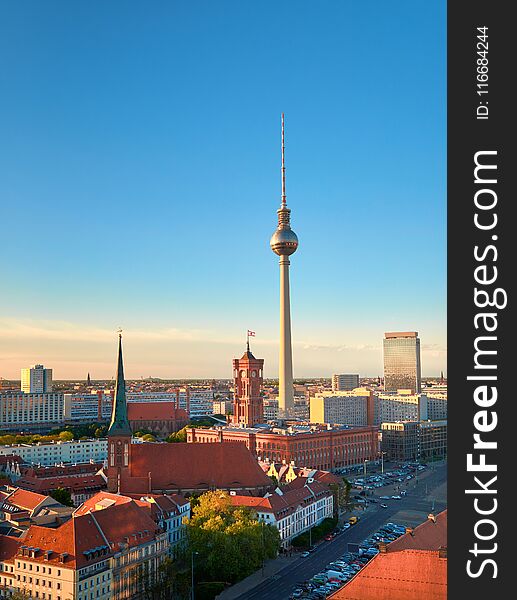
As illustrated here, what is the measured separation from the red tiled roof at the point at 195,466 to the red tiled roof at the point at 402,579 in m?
53.6

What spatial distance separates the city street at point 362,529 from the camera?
6138 centimetres

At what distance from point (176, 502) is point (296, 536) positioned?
14.6 m

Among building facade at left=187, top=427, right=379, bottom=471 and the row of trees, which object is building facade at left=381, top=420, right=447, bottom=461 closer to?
building facade at left=187, top=427, right=379, bottom=471

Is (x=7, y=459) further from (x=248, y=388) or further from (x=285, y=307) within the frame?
(x=285, y=307)

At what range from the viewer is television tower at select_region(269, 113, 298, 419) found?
187 meters

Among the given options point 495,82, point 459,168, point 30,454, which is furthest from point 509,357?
point 30,454

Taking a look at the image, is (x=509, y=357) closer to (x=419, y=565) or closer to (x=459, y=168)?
(x=459, y=168)

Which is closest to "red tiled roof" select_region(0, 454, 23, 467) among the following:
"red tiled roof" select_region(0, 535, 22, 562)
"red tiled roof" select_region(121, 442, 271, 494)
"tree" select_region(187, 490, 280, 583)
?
"red tiled roof" select_region(121, 442, 271, 494)

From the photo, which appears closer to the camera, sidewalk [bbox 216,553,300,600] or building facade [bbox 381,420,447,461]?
sidewalk [bbox 216,553,300,600]

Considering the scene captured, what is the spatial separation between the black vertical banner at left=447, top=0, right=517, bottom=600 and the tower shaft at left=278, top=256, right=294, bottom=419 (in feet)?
565

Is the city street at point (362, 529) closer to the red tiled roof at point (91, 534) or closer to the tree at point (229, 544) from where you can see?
the tree at point (229, 544)

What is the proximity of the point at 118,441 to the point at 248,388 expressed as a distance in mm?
63202

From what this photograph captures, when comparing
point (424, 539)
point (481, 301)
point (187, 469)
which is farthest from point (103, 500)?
point (481, 301)

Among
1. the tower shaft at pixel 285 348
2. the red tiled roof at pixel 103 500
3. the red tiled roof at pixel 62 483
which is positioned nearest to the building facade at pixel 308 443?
the red tiled roof at pixel 62 483
